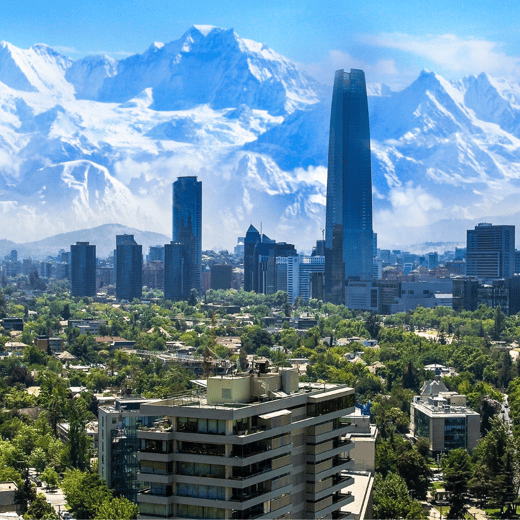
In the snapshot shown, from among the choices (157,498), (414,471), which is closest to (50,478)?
(414,471)

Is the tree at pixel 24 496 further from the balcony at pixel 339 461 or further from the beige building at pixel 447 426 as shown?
the beige building at pixel 447 426

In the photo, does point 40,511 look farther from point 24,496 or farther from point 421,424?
point 421,424

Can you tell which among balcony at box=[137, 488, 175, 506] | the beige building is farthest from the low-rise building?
Result: balcony at box=[137, 488, 175, 506]

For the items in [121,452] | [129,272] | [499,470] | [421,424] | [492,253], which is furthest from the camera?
[129,272]

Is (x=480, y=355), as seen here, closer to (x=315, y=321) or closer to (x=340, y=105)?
(x=315, y=321)

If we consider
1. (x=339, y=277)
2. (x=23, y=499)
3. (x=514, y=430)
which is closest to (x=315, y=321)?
(x=339, y=277)

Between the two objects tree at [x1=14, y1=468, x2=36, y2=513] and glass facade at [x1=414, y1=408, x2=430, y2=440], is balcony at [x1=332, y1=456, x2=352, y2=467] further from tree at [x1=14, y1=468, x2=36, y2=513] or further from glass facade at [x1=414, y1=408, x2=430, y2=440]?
glass facade at [x1=414, y1=408, x2=430, y2=440]

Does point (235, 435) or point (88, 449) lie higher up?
point (235, 435)
